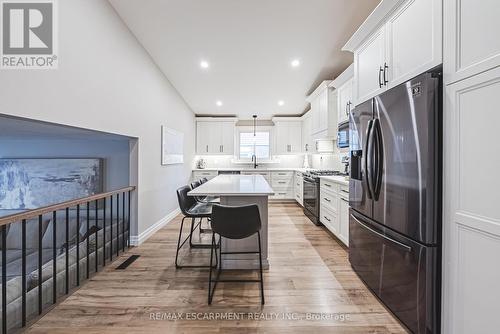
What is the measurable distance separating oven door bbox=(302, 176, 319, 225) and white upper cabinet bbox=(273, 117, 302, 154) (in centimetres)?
229

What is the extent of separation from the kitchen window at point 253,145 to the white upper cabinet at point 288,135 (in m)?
0.41

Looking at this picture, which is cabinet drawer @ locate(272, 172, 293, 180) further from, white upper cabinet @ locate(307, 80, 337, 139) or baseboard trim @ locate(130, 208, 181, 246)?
baseboard trim @ locate(130, 208, 181, 246)

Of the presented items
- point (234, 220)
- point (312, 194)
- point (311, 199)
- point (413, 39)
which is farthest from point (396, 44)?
point (311, 199)

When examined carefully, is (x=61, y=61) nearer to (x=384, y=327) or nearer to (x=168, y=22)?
(x=168, y=22)

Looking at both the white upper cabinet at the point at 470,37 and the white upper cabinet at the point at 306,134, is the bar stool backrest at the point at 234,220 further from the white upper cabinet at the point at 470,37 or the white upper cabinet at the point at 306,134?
the white upper cabinet at the point at 306,134

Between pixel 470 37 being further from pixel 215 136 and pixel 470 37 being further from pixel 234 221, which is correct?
pixel 215 136

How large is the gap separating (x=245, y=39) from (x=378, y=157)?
Answer: 226cm

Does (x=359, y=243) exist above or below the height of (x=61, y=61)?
below

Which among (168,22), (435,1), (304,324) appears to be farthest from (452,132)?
(168,22)

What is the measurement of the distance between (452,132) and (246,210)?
1466 millimetres

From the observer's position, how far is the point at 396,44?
1.82m

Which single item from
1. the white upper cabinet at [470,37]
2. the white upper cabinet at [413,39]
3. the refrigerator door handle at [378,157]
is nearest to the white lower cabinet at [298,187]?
the refrigerator door handle at [378,157]

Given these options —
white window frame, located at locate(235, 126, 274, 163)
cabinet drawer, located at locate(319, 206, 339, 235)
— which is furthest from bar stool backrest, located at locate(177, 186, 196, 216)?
white window frame, located at locate(235, 126, 274, 163)

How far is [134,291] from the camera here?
2.12 metres
